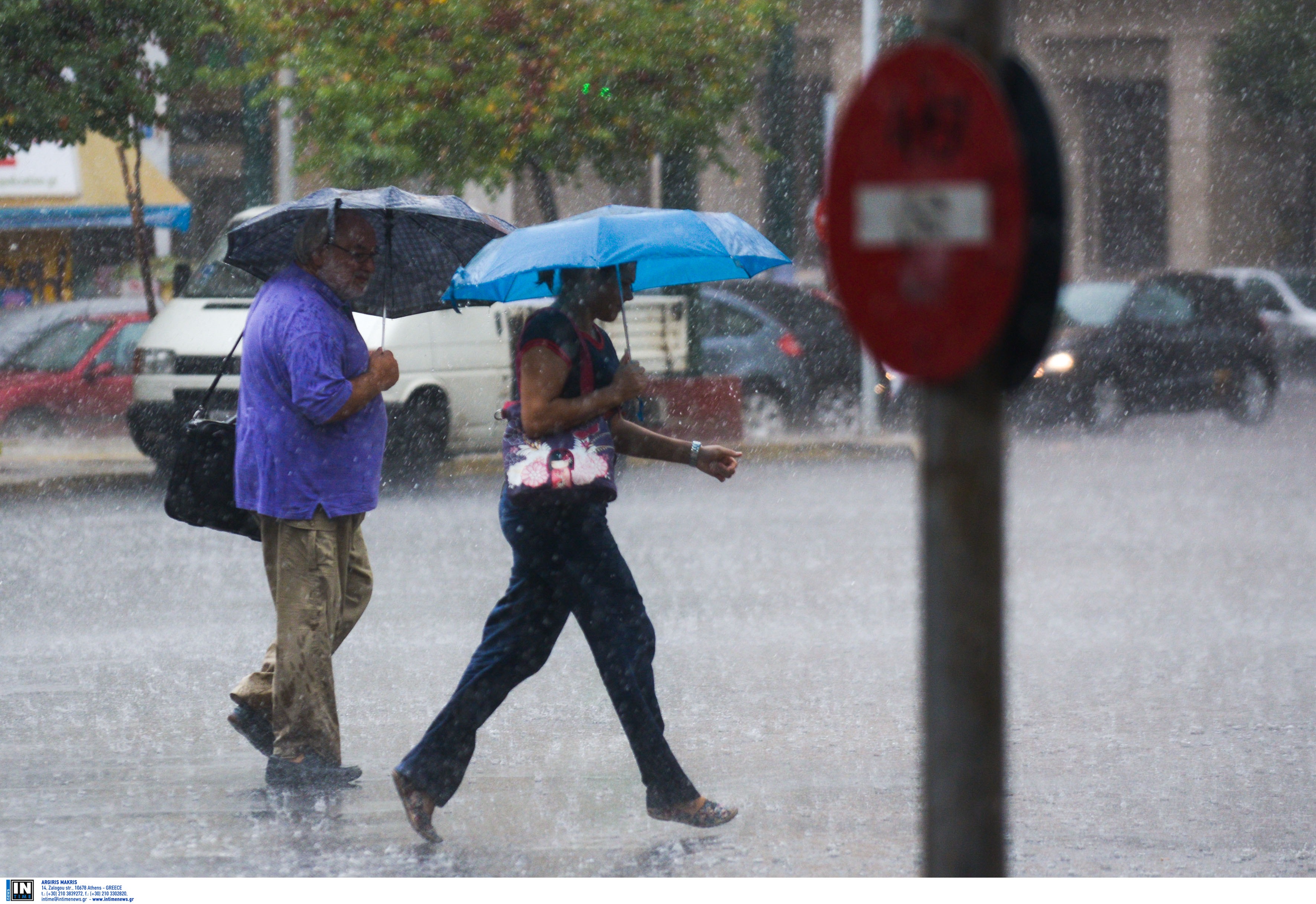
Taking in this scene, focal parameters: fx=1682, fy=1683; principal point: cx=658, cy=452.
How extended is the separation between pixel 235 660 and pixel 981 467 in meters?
4.97

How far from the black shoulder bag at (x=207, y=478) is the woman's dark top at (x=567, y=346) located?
38.1 inches

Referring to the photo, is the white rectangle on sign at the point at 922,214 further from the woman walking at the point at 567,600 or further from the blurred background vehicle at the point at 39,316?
the blurred background vehicle at the point at 39,316

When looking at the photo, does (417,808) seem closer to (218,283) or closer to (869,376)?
(218,283)

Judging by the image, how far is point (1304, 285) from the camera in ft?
81.0

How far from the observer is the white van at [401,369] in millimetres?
11984

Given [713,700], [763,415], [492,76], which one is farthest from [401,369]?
[713,700]

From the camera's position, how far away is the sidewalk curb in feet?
40.8

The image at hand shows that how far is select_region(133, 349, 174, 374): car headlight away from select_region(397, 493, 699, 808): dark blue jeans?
26.9ft

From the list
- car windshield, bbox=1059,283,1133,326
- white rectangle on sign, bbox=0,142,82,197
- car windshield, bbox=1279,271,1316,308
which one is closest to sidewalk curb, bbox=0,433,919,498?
car windshield, bbox=1059,283,1133,326

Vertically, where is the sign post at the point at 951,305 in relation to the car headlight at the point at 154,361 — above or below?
above

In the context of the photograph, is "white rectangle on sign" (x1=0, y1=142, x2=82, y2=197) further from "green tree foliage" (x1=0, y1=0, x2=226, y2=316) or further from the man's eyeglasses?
the man's eyeglasses

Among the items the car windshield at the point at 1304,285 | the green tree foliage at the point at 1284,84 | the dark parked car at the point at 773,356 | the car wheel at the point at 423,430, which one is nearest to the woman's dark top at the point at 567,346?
the car wheel at the point at 423,430

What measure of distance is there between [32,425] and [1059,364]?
968 centimetres

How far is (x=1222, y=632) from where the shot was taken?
7.19 metres
